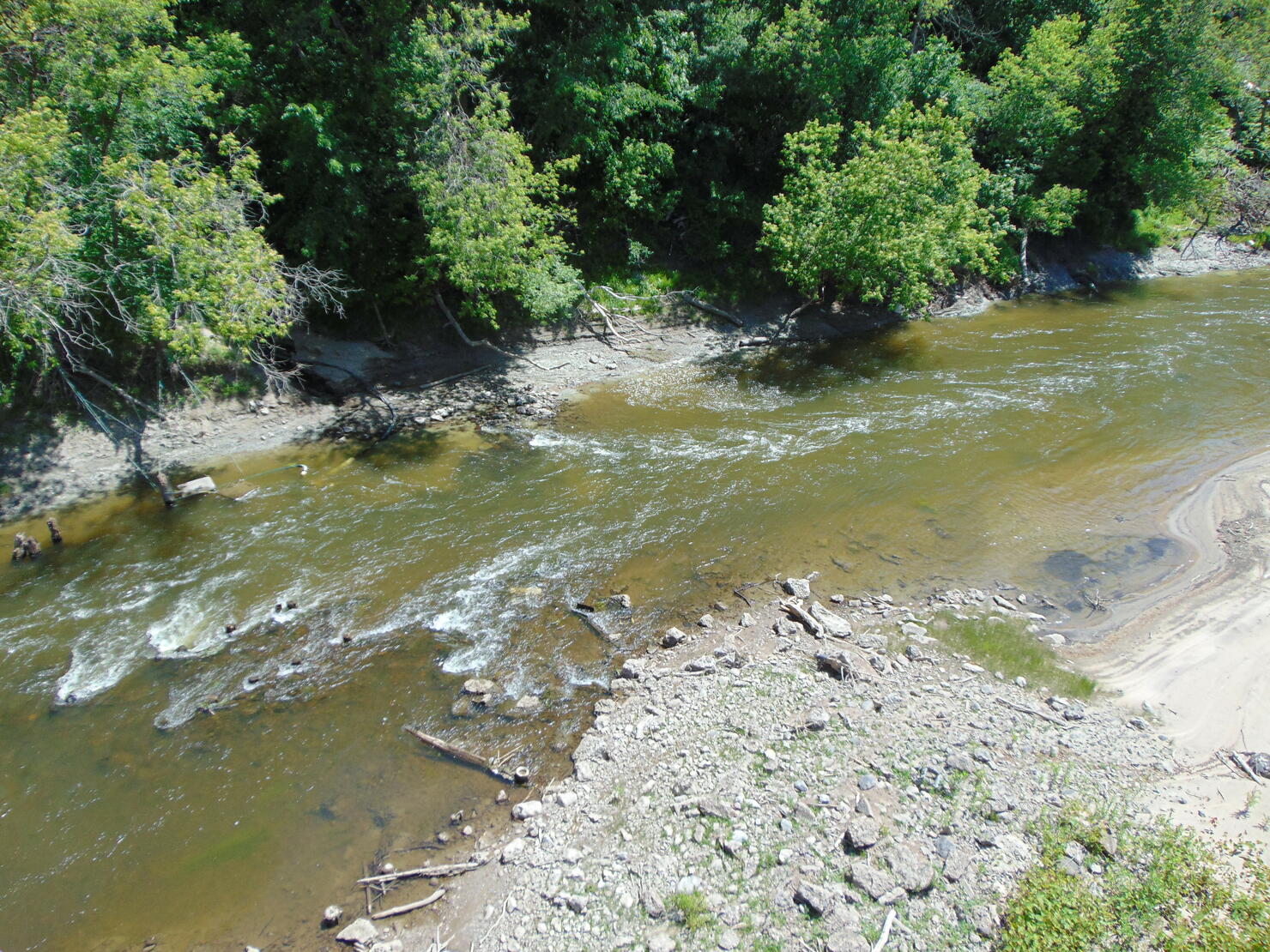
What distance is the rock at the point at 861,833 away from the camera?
25.1 ft

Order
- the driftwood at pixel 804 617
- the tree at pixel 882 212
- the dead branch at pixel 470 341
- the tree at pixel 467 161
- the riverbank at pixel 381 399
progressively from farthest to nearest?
the dead branch at pixel 470 341
the tree at pixel 882 212
the tree at pixel 467 161
the riverbank at pixel 381 399
the driftwood at pixel 804 617

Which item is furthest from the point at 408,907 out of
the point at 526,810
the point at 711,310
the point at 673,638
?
the point at 711,310

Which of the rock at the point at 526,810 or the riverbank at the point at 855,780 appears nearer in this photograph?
the riverbank at the point at 855,780

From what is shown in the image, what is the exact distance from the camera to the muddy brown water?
29.0 feet

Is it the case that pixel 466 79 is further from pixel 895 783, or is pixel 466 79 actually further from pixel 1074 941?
pixel 1074 941

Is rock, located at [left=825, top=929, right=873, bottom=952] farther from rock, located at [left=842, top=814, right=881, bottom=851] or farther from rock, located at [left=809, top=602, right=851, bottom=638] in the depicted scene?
rock, located at [left=809, top=602, right=851, bottom=638]

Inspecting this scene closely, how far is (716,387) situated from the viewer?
2205 centimetres

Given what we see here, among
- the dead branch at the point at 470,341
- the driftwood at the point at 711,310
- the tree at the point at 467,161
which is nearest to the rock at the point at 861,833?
the tree at the point at 467,161

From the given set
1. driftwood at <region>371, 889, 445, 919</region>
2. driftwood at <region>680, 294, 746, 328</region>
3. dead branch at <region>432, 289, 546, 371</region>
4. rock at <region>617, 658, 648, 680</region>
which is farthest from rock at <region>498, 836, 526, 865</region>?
driftwood at <region>680, 294, 746, 328</region>

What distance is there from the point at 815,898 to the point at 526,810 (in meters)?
3.83

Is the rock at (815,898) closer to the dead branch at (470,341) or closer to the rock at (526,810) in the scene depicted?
the rock at (526,810)

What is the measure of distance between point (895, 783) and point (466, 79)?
800 inches

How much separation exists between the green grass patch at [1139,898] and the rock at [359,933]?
22.9ft

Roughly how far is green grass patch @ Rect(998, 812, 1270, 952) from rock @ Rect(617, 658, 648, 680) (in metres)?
5.68
